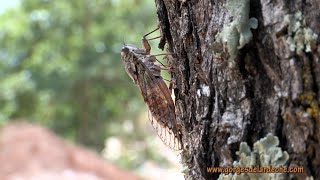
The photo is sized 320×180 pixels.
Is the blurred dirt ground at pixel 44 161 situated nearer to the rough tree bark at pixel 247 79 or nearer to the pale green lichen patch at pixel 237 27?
the rough tree bark at pixel 247 79

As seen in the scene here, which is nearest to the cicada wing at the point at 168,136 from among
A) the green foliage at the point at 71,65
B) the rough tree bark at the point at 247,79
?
the rough tree bark at the point at 247,79

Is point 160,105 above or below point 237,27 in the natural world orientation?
above

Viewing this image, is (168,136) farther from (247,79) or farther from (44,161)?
(44,161)

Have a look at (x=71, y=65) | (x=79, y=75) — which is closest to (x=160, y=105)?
(x=79, y=75)

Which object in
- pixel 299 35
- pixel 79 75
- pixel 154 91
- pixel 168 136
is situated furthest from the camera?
pixel 79 75

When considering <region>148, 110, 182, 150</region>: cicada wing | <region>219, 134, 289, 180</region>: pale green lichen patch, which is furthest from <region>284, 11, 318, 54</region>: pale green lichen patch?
<region>148, 110, 182, 150</region>: cicada wing

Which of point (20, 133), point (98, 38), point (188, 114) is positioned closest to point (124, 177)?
point (20, 133)

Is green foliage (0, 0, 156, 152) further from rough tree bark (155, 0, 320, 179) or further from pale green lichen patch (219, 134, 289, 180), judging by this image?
pale green lichen patch (219, 134, 289, 180)
